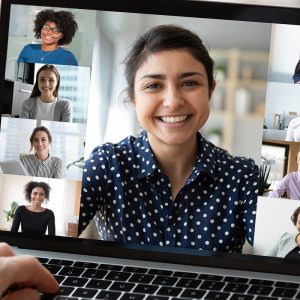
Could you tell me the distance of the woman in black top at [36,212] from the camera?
92cm

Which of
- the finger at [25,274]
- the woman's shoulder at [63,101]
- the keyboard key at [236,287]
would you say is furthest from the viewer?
the woman's shoulder at [63,101]

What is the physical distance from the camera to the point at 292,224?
88 cm

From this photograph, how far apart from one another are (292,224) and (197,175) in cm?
15

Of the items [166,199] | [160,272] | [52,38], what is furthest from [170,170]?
[52,38]

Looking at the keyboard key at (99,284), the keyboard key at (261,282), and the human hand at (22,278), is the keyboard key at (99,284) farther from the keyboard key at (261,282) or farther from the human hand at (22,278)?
the keyboard key at (261,282)

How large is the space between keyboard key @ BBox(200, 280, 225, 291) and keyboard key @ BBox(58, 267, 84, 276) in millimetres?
169

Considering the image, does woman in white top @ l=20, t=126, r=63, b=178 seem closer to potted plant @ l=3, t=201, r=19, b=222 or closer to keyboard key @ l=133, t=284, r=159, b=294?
potted plant @ l=3, t=201, r=19, b=222

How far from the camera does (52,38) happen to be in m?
0.92

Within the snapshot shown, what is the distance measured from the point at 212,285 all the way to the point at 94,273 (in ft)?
0.53

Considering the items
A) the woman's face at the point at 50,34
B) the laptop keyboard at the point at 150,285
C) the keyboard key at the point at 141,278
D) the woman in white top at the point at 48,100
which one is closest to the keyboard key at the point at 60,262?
the laptop keyboard at the point at 150,285

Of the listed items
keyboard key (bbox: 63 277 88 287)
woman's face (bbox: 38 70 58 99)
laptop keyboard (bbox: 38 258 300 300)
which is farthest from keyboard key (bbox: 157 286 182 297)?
woman's face (bbox: 38 70 58 99)

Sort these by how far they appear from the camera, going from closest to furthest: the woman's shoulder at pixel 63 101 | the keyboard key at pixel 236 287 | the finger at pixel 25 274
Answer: the finger at pixel 25 274, the keyboard key at pixel 236 287, the woman's shoulder at pixel 63 101

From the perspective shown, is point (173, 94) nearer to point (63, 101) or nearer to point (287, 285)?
point (63, 101)

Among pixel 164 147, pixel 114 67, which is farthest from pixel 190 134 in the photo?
pixel 114 67
